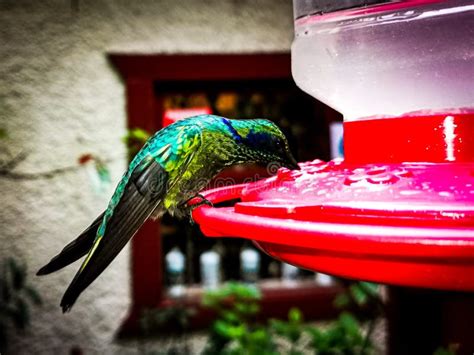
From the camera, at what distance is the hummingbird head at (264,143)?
1018 mm

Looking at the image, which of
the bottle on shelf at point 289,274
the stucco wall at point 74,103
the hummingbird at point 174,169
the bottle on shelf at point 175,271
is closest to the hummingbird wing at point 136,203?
the hummingbird at point 174,169

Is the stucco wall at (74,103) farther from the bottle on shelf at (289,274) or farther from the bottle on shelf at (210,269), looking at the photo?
the bottle on shelf at (289,274)

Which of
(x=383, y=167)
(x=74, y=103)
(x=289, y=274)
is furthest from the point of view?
(x=289, y=274)

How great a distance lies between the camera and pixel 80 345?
8.64 feet

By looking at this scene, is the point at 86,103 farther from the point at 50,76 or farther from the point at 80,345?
the point at 80,345

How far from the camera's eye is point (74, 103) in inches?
99.4

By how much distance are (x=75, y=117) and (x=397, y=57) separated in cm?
196

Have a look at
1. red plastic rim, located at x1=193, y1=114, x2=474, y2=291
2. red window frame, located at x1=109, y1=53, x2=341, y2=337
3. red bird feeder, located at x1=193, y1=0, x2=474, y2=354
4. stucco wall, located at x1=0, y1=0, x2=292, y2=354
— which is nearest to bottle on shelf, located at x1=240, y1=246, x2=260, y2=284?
red window frame, located at x1=109, y1=53, x2=341, y2=337

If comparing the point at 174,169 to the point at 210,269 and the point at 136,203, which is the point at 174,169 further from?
the point at 210,269

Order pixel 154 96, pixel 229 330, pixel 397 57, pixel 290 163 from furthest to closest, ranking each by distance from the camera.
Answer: pixel 154 96, pixel 229 330, pixel 290 163, pixel 397 57

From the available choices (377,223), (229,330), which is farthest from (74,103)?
(377,223)

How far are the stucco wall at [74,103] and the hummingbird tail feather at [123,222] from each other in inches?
61.0

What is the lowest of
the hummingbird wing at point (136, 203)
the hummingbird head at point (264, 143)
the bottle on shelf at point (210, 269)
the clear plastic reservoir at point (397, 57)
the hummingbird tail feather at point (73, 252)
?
the bottle on shelf at point (210, 269)

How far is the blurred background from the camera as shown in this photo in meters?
2.46
